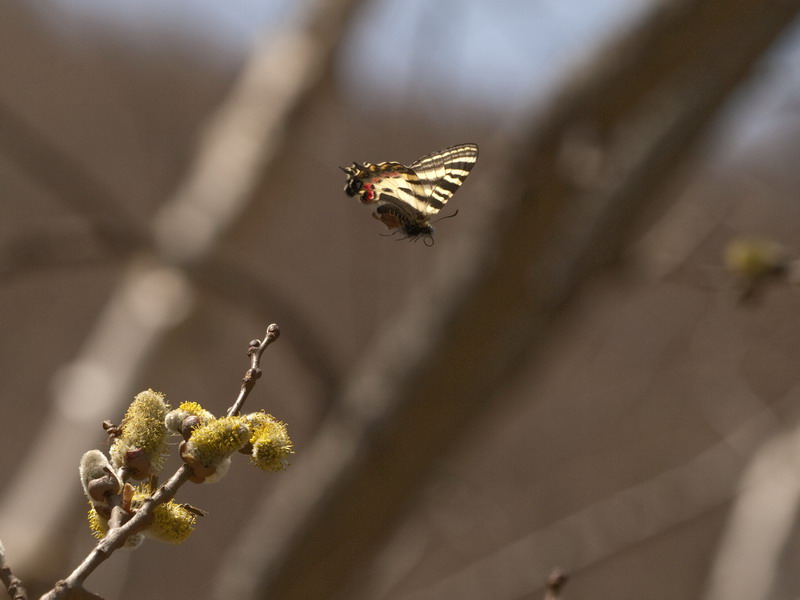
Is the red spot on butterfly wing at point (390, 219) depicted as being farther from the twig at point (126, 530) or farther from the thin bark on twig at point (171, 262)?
the thin bark on twig at point (171, 262)

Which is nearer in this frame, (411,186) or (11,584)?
(11,584)

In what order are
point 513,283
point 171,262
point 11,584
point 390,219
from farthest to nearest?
point 171,262 < point 513,283 < point 390,219 < point 11,584

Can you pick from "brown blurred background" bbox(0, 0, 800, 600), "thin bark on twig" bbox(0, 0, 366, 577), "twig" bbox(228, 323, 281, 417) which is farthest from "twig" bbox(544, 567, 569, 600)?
"thin bark on twig" bbox(0, 0, 366, 577)

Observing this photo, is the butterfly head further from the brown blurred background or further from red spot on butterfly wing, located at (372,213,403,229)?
the brown blurred background

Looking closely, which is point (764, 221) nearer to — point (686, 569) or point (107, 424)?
point (686, 569)

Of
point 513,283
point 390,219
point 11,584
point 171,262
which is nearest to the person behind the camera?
point 11,584

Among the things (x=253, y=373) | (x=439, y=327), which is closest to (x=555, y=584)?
(x=253, y=373)

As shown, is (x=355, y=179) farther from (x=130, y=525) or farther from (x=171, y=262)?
(x=171, y=262)
